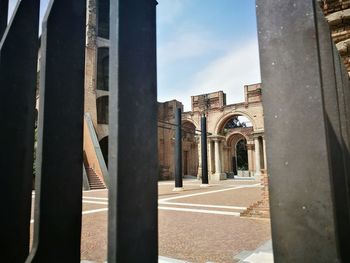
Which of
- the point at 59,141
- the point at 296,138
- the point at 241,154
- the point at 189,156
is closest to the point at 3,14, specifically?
the point at 59,141

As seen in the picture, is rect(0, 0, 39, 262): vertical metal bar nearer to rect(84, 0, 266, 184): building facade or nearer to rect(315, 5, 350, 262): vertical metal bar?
rect(315, 5, 350, 262): vertical metal bar

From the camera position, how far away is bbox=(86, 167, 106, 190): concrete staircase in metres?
15.7

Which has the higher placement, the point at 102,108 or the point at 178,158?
the point at 102,108

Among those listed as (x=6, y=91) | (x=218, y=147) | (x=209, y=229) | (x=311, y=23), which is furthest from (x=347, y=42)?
(x=218, y=147)

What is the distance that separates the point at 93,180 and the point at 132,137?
16.4 metres

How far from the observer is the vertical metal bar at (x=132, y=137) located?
73cm

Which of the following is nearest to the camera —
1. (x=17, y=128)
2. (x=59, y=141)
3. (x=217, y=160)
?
(x=59, y=141)

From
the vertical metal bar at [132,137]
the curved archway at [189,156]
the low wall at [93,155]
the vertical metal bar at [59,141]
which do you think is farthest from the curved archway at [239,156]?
the vertical metal bar at [132,137]

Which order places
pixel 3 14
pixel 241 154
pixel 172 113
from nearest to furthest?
pixel 3 14
pixel 172 113
pixel 241 154

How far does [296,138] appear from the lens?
0.78m

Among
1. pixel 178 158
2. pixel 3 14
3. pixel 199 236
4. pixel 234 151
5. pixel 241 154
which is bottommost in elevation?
pixel 199 236

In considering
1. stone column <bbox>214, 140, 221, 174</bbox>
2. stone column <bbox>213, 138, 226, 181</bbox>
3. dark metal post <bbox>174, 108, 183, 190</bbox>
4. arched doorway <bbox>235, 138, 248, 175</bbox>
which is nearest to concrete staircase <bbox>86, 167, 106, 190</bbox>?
dark metal post <bbox>174, 108, 183, 190</bbox>

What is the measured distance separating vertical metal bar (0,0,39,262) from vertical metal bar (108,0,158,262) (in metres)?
0.80

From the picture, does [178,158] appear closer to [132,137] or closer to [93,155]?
[93,155]
